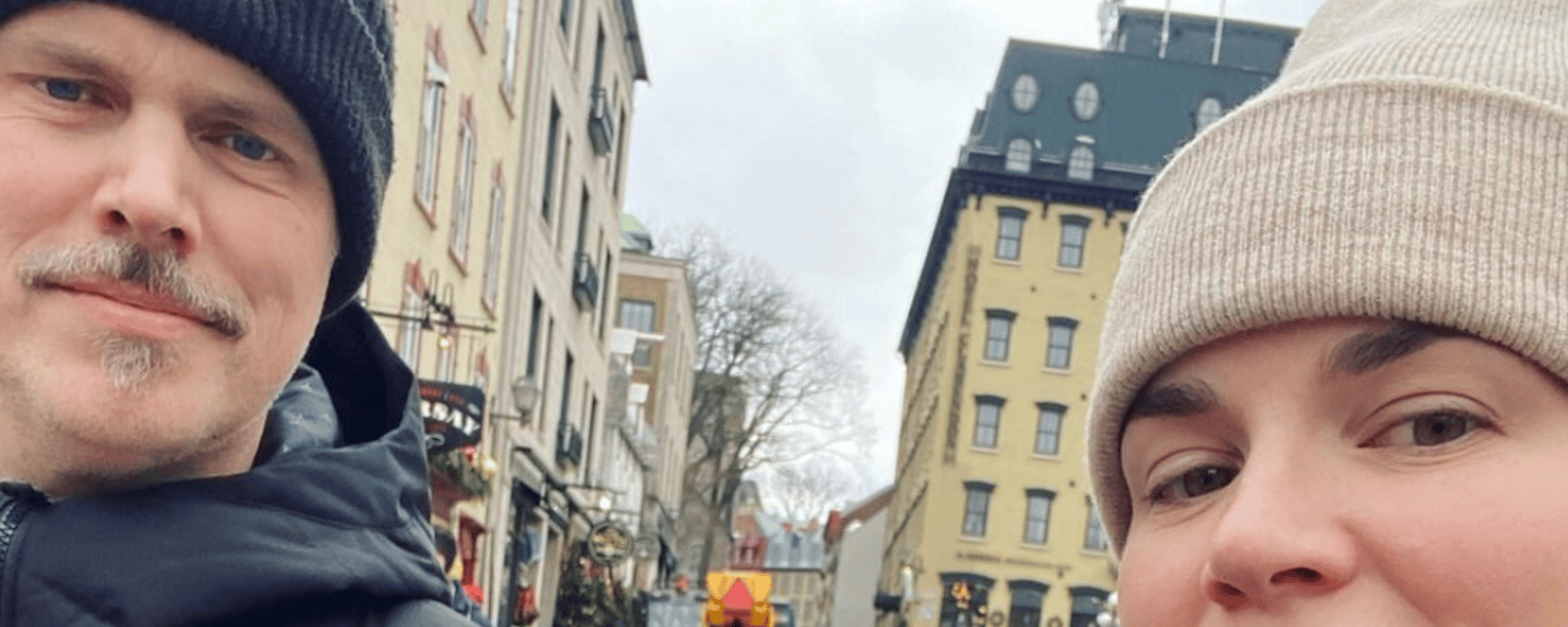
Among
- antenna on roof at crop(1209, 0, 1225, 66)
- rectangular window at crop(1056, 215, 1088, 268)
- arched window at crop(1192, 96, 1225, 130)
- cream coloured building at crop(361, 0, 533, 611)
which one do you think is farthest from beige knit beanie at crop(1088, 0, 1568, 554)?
antenna on roof at crop(1209, 0, 1225, 66)

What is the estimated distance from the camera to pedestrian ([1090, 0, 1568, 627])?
1.67 meters

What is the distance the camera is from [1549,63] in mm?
1973

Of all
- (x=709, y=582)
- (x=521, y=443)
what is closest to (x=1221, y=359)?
(x=709, y=582)

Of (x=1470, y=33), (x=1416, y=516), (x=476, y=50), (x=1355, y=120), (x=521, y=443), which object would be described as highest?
(x=476, y=50)

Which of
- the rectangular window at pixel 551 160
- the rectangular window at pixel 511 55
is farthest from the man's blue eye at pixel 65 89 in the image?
the rectangular window at pixel 551 160

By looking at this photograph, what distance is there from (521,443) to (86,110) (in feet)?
71.8

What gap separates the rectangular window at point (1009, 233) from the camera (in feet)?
166

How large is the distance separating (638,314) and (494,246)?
116 feet

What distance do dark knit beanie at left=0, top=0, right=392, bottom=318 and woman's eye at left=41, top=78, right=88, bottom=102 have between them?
0.09 metres

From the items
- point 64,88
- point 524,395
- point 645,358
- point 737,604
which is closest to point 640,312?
point 645,358

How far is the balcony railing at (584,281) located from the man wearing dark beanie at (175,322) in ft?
86.4

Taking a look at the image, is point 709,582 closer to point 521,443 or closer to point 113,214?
point 521,443

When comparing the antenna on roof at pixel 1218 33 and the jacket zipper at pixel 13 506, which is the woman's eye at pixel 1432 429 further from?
the antenna on roof at pixel 1218 33

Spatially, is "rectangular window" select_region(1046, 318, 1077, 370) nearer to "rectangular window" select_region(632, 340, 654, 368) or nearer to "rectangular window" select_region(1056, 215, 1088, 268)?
"rectangular window" select_region(1056, 215, 1088, 268)
